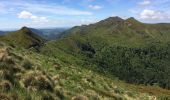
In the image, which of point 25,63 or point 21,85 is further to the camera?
point 25,63

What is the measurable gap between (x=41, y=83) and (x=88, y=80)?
1246 cm

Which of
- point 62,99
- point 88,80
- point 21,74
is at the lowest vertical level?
point 88,80

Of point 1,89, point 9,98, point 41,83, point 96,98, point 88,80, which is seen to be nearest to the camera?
point 9,98

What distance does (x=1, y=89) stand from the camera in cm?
995

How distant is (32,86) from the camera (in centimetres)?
1175

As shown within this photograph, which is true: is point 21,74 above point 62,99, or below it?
above

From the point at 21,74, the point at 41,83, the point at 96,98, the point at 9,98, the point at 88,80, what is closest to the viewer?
the point at 9,98

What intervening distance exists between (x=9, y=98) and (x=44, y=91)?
2.92 meters

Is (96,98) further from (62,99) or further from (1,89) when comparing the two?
(1,89)

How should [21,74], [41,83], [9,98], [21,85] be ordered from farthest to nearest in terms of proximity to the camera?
[21,74] → [41,83] → [21,85] → [9,98]

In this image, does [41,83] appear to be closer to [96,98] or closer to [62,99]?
[62,99]

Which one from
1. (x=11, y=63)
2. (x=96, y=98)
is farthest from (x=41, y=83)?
(x=96, y=98)

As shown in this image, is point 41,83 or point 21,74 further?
point 21,74

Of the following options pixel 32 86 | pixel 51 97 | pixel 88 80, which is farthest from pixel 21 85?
pixel 88 80
